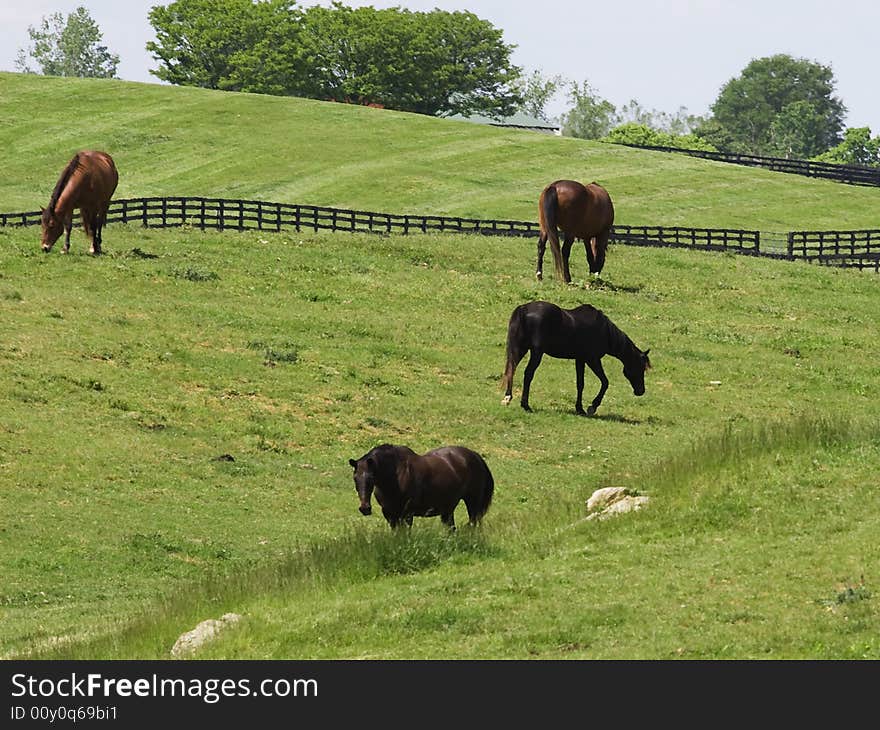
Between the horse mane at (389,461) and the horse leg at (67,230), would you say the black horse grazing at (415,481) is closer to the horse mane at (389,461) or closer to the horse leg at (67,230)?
the horse mane at (389,461)

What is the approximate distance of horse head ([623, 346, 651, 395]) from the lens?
1342 inches

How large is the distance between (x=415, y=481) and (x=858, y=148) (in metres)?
184

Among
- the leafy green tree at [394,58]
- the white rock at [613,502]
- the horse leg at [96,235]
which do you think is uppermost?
the leafy green tree at [394,58]

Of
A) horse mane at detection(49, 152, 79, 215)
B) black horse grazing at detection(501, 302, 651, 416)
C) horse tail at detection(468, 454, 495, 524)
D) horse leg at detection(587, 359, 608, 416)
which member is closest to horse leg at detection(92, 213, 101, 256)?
horse mane at detection(49, 152, 79, 215)

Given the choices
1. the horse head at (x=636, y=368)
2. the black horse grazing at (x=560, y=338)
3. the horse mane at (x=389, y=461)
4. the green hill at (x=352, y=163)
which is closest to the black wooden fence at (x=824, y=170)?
the green hill at (x=352, y=163)

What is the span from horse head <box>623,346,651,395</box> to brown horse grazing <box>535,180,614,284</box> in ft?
42.3

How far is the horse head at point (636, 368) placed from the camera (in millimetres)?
34094

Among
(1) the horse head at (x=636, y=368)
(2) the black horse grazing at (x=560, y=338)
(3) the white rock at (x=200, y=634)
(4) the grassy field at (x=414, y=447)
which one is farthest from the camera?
(1) the horse head at (x=636, y=368)

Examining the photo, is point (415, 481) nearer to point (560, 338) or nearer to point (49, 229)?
point (560, 338)

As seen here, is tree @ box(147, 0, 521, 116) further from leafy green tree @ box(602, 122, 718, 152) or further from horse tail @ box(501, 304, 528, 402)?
horse tail @ box(501, 304, 528, 402)

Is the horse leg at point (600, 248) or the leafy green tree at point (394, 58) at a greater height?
the leafy green tree at point (394, 58)

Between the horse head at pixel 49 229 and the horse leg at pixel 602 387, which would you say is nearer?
the horse leg at pixel 602 387
